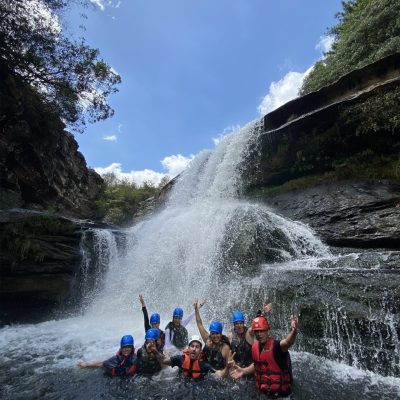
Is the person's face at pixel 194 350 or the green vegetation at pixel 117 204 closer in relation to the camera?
the person's face at pixel 194 350

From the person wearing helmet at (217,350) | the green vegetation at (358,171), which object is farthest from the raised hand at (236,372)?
the green vegetation at (358,171)

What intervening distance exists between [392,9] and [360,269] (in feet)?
48.5

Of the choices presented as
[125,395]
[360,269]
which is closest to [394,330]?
[360,269]

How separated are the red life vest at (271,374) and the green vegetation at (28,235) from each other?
9377 millimetres

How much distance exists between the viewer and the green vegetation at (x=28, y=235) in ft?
36.0

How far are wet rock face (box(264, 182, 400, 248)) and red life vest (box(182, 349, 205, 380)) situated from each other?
7100mm

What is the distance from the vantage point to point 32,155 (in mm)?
18250

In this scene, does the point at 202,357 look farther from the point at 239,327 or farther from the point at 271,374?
the point at 271,374

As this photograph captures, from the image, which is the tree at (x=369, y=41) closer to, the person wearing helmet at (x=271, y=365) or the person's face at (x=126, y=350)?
the person wearing helmet at (x=271, y=365)

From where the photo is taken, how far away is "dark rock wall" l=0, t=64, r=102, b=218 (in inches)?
637

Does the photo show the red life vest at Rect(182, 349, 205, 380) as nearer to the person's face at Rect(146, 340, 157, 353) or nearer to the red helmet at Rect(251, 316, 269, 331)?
the person's face at Rect(146, 340, 157, 353)

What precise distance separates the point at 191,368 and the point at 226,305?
299 centimetres

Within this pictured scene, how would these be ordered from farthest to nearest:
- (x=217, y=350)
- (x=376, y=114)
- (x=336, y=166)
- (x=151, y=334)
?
(x=336, y=166)
(x=376, y=114)
(x=151, y=334)
(x=217, y=350)

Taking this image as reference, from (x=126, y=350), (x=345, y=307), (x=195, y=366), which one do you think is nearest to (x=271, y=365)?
(x=195, y=366)
